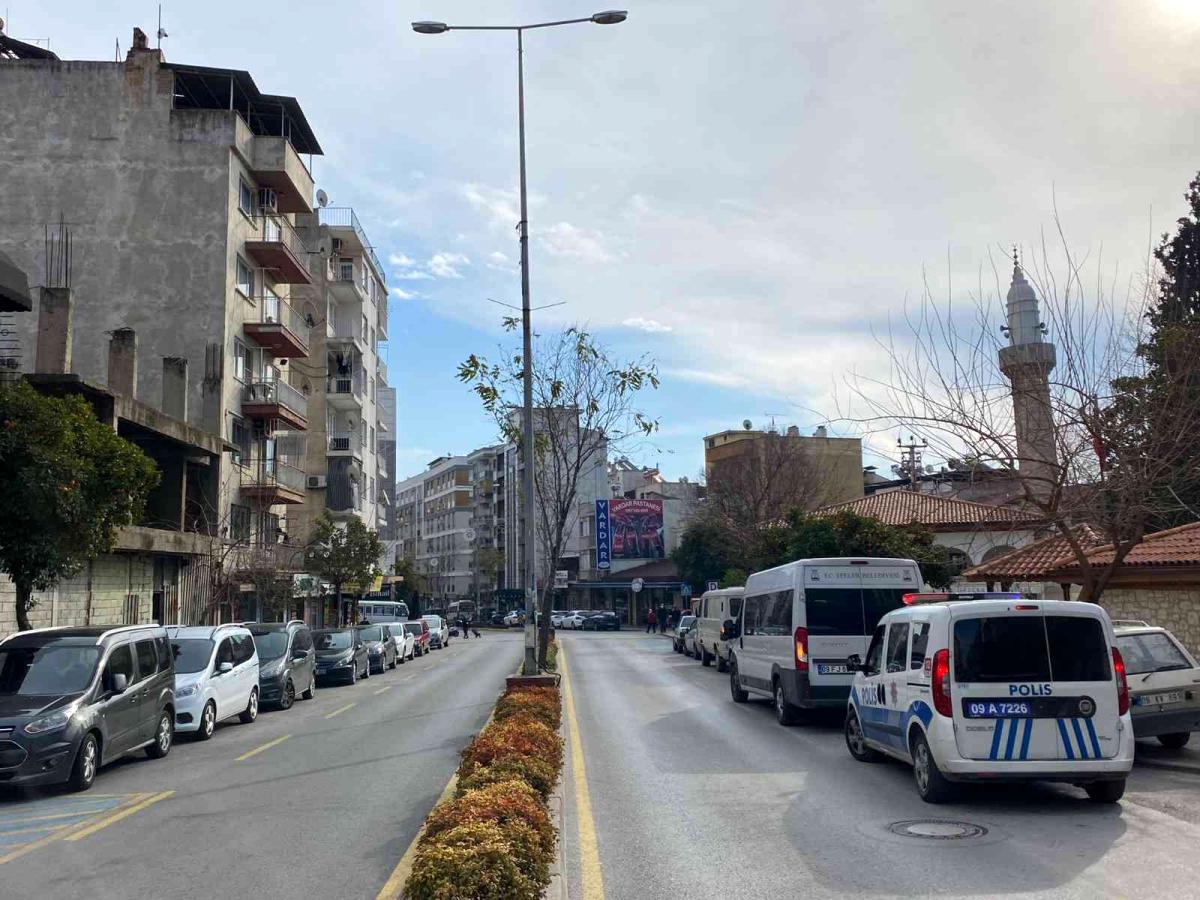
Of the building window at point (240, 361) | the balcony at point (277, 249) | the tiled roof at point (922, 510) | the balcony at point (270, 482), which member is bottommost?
the tiled roof at point (922, 510)

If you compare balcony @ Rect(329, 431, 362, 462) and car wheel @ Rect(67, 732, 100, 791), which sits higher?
balcony @ Rect(329, 431, 362, 462)

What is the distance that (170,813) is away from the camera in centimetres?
1041

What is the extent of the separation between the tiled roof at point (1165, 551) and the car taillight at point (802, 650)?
581cm

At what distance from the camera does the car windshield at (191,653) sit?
57.7ft

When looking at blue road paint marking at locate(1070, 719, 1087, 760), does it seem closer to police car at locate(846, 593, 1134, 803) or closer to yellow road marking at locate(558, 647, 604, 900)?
police car at locate(846, 593, 1134, 803)

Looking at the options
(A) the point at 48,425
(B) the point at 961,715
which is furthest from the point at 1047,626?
(A) the point at 48,425

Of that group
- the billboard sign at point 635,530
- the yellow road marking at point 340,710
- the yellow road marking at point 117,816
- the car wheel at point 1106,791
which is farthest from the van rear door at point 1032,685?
the billboard sign at point 635,530

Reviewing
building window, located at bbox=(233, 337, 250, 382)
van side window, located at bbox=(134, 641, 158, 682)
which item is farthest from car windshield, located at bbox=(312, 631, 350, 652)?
van side window, located at bbox=(134, 641, 158, 682)

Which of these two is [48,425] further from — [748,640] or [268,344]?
[268,344]

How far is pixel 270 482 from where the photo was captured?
38.4m

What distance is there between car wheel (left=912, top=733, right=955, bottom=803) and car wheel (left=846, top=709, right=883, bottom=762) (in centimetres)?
225

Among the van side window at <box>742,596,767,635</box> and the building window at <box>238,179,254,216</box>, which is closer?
the van side window at <box>742,596,767,635</box>

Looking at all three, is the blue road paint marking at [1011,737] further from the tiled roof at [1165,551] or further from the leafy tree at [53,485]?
the leafy tree at [53,485]

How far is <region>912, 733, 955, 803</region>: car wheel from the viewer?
9898 millimetres
